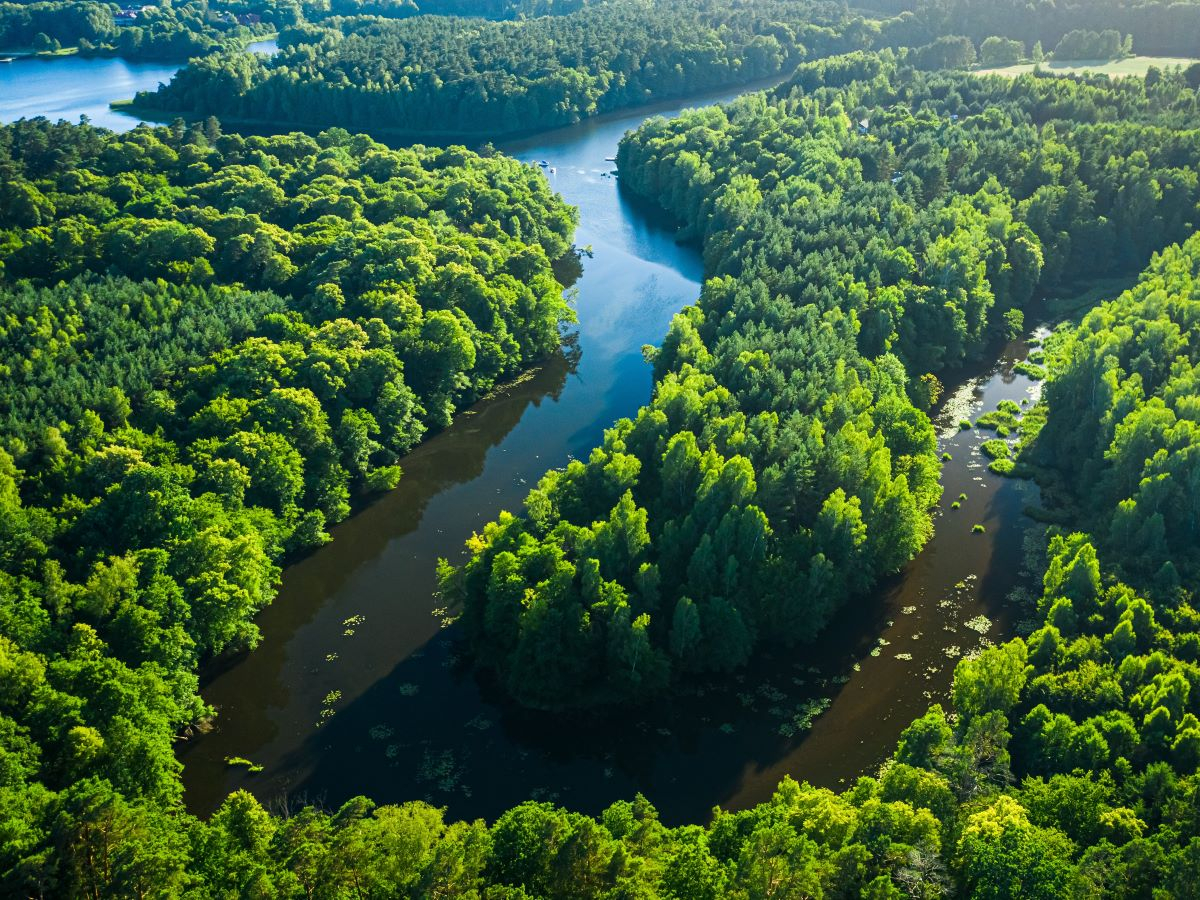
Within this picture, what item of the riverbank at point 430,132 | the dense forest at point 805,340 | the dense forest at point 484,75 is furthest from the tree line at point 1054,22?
the riverbank at point 430,132

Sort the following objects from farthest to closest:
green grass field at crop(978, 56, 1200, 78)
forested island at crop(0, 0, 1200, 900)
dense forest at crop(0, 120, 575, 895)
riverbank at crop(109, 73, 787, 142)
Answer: riverbank at crop(109, 73, 787, 142) < green grass field at crop(978, 56, 1200, 78) < dense forest at crop(0, 120, 575, 895) < forested island at crop(0, 0, 1200, 900)

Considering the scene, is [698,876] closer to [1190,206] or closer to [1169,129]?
[1190,206]

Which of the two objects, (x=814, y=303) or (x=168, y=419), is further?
(x=814, y=303)

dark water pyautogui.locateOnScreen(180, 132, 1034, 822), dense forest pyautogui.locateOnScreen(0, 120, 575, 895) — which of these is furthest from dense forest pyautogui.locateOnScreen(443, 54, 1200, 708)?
dense forest pyautogui.locateOnScreen(0, 120, 575, 895)

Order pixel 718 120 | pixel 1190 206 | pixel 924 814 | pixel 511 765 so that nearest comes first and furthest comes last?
1. pixel 924 814
2. pixel 511 765
3. pixel 1190 206
4. pixel 718 120

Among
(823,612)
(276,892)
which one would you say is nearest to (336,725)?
(276,892)

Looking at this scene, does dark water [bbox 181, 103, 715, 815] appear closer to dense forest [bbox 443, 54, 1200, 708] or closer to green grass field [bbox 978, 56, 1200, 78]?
dense forest [bbox 443, 54, 1200, 708]

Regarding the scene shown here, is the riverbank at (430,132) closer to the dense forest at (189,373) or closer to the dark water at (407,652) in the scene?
the dense forest at (189,373)
